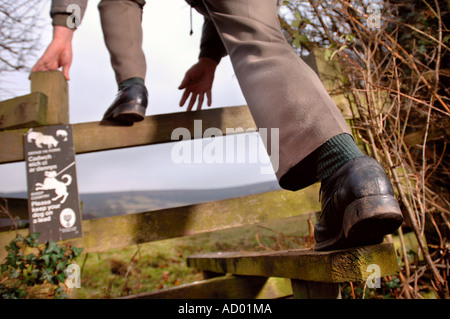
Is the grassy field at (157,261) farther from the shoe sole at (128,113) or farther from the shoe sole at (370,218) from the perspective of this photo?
the shoe sole at (370,218)

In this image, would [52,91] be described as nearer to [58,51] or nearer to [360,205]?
[58,51]

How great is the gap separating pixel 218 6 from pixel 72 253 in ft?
4.20

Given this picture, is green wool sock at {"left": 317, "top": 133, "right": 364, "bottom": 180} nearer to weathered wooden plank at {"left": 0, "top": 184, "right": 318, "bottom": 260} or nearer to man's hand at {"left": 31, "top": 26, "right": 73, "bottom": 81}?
weathered wooden plank at {"left": 0, "top": 184, "right": 318, "bottom": 260}

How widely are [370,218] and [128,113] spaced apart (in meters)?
1.21

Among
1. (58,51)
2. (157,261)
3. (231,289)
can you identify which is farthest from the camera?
(157,261)

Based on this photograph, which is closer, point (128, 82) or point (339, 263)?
point (339, 263)

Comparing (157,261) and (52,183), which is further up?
(52,183)

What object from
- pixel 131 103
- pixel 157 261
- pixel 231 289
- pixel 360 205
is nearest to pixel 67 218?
pixel 131 103

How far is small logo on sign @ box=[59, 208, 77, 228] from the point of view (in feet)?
5.08

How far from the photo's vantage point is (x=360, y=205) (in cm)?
66

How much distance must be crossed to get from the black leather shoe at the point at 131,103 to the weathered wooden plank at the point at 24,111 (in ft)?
1.22

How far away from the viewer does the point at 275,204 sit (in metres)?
1.70

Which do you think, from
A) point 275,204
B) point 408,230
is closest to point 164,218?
point 275,204

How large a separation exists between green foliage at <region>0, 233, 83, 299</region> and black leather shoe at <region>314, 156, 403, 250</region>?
→ 1268 millimetres
